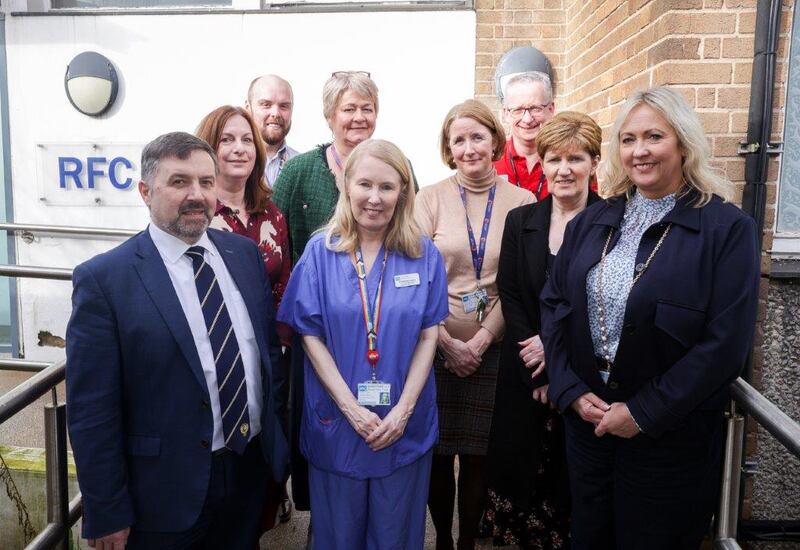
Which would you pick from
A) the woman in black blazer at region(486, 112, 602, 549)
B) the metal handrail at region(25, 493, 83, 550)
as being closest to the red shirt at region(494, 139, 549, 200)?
the woman in black blazer at region(486, 112, 602, 549)

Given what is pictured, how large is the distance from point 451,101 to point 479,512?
3437 millimetres

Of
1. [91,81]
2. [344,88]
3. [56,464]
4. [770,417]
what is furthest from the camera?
[91,81]

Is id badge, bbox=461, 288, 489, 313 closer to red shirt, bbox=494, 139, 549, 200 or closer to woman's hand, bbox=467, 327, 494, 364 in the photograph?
woman's hand, bbox=467, 327, 494, 364

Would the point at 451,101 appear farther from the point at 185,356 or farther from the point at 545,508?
the point at 185,356

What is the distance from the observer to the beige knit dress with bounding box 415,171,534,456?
2.60 m

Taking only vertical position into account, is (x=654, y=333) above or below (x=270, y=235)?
below

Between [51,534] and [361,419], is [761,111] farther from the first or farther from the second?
[51,534]

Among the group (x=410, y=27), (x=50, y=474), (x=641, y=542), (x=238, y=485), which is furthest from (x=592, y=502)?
(x=410, y=27)

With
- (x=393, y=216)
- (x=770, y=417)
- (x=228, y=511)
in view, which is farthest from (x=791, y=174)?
(x=228, y=511)

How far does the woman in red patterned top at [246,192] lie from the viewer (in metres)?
2.38

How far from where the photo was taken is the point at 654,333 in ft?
5.91

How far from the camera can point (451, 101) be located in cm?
507

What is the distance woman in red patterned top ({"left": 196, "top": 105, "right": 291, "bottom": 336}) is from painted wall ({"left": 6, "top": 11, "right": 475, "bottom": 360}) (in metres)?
2.72

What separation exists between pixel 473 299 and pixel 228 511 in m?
1.24
